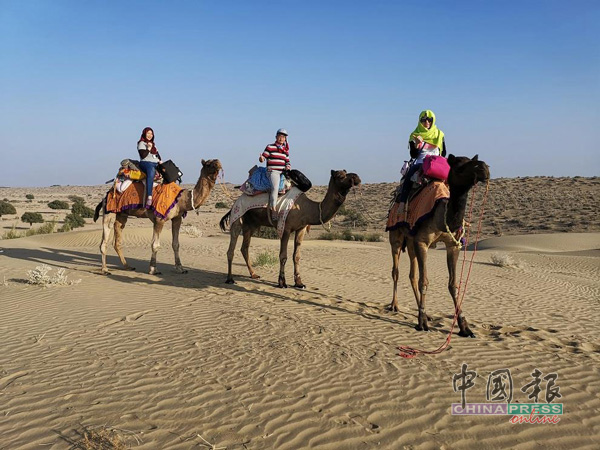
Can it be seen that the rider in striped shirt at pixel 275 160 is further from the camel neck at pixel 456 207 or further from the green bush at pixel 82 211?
the green bush at pixel 82 211

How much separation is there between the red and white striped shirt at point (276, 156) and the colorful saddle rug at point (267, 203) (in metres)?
0.61

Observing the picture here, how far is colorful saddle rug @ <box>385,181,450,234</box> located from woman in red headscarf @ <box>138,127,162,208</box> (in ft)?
21.6

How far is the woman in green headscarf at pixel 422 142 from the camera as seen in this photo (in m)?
7.70

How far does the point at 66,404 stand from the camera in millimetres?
4477

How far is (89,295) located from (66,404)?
5.31 meters

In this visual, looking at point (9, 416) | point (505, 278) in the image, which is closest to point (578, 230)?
point (505, 278)

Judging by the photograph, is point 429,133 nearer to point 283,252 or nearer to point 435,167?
point 435,167

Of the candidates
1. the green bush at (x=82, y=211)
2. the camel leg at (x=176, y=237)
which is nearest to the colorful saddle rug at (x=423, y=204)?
the camel leg at (x=176, y=237)

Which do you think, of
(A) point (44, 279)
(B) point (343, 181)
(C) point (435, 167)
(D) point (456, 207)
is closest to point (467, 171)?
(D) point (456, 207)

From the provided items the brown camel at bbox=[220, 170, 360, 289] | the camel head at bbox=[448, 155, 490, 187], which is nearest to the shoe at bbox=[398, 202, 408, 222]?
the brown camel at bbox=[220, 170, 360, 289]

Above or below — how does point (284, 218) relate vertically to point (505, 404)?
above

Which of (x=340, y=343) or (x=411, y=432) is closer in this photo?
(x=411, y=432)

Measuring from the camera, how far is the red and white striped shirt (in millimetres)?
10000

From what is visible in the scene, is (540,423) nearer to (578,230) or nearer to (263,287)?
(263,287)
